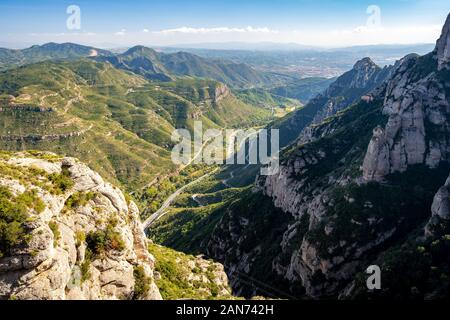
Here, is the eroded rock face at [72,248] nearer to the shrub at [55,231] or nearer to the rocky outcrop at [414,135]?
the shrub at [55,231]

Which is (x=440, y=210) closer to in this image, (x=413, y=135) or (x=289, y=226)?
(x=413, y=135)

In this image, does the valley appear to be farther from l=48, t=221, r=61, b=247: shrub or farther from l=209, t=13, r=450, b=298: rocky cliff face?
l=209, t=13, r=450, b=298: rocky cliff face

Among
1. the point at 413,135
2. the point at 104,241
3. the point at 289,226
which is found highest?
the point at 413,135

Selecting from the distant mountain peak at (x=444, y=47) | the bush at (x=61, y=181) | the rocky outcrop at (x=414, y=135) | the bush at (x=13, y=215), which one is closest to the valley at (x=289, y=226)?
the bush at (x=13, y=215)

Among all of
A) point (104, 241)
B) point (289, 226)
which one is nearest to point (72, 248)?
point (104, 241)

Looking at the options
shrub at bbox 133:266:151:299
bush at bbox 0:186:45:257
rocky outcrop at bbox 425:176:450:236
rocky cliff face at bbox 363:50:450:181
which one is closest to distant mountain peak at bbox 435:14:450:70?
rocky cliff face at bbox 363:50:450:181

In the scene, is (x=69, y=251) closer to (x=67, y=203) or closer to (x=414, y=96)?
(x=67, y=203)
